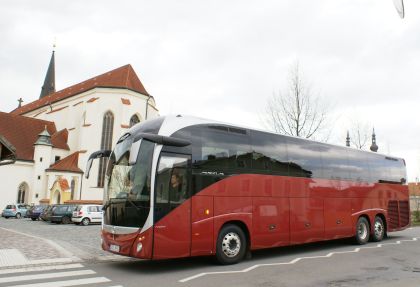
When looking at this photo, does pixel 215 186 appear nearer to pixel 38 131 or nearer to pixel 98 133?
pixel 98 133

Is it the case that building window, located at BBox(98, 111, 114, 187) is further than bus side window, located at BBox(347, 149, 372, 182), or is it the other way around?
building window, located at BBox(98, 111, 114, 187)

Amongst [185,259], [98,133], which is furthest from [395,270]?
[98,133]

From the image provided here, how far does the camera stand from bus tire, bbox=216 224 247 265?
1000 cm

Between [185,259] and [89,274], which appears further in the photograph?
[185,259]

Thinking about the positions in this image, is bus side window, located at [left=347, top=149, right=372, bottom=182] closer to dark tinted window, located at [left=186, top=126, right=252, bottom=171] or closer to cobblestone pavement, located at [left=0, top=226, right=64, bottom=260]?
dark tinted window, located at [left=186, top=126, right=252, bottom=171]

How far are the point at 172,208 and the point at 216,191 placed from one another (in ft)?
4.48

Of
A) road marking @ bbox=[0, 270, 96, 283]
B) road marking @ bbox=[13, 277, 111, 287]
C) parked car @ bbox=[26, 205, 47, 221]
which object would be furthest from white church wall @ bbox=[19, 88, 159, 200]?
road marking @ bbox=[13, 277, 111, 287]

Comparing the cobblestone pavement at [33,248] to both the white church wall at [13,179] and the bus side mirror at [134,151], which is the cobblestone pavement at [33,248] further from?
the white church wall at [13,179]

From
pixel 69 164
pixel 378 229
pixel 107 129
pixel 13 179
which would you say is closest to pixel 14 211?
pixel 13 179

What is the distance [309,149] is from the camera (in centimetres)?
1296

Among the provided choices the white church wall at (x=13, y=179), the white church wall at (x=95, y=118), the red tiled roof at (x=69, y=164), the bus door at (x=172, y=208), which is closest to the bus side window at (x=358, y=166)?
the bus door at (x=172, y=208)

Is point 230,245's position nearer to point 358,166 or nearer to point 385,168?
point 358,166

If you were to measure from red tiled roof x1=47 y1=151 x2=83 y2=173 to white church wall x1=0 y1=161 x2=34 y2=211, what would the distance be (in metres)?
2.82

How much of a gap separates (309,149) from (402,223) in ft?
24.8
